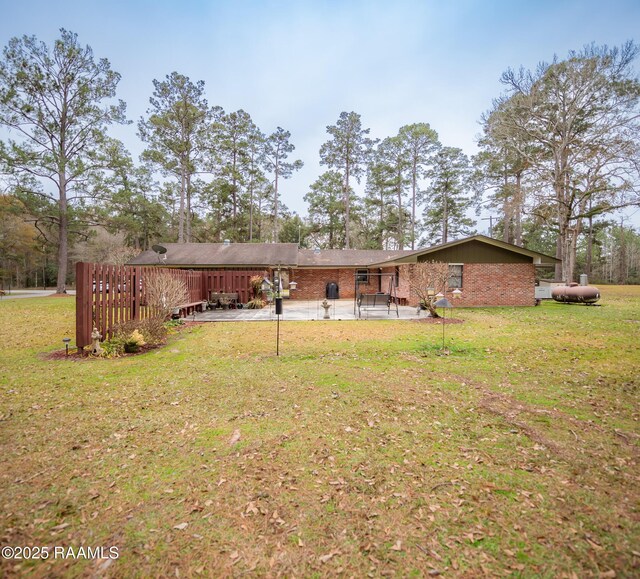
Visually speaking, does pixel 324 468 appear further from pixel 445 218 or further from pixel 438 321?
pixel 445 218

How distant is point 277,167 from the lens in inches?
1168

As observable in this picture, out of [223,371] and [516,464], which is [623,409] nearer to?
[516,464]

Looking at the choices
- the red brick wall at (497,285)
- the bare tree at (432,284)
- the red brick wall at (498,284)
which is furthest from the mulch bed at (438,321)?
the red brick wall at (498,284)

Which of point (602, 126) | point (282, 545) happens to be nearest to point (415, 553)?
point (282, 545)

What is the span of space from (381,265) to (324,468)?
49.3 ft

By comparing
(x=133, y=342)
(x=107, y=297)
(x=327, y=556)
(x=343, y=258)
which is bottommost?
(x=327, y=556)

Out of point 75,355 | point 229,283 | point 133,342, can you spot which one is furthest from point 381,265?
point 75,355

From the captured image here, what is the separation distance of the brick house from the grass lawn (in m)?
6.77

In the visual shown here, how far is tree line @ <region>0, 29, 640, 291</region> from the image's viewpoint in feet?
59.0

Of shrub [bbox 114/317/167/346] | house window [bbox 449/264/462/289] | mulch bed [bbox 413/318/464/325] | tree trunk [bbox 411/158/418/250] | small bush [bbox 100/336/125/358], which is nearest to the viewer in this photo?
small bush [bbox 100/336/125/358]

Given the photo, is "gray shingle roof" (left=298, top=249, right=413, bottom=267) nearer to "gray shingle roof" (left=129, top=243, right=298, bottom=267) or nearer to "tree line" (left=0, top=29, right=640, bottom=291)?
"gray shingle roof" (left=129, top=243, right=298, bottom=267)

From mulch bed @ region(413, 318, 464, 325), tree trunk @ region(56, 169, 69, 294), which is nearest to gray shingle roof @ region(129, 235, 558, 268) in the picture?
tree trunk @ region(56, 169, 69, 294)

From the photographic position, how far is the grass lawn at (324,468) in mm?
1812

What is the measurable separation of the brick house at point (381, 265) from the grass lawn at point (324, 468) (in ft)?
22.2
